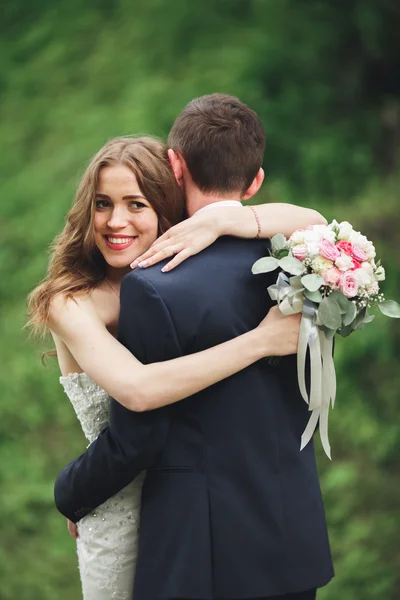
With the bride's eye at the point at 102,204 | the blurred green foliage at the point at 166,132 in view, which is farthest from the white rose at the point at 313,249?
the blurred green foliage at the point at 166,132

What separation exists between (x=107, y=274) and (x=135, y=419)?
75 cm

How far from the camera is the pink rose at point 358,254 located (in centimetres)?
265

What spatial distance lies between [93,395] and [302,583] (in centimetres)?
87

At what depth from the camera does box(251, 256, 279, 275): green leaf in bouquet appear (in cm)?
256

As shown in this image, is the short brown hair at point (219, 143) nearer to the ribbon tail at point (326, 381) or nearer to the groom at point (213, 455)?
the groom at point (213, 455)

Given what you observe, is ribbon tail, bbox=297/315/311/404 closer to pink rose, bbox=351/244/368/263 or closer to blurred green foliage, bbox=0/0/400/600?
pink rose, bbox=351/244/368/263

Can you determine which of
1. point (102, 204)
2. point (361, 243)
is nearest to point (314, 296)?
point (361, 243)

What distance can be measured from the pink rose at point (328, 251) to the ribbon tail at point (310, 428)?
1.41 ft

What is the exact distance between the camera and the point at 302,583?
2658 mm

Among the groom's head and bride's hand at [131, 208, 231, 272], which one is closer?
bride's hand at [131, 208, 231, 272]

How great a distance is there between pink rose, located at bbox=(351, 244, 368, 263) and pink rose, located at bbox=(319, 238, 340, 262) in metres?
0.06

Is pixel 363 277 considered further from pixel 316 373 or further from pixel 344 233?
pixel 316 373

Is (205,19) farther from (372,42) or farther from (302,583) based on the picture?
(302,583)

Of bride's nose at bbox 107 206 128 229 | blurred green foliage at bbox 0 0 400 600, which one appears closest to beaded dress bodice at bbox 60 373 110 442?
bride's nose at bbox 107 206 128 229
